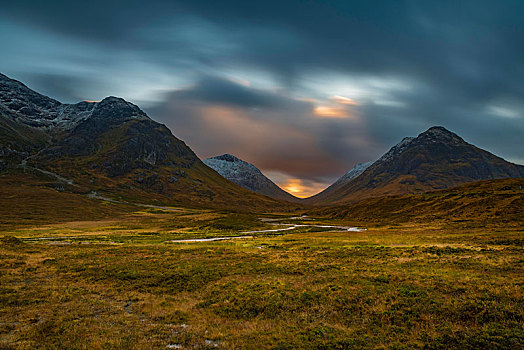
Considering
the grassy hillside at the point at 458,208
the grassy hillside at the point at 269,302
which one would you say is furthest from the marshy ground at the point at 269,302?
the grassy hillside at the point at 458,208

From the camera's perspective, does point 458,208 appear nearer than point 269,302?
No

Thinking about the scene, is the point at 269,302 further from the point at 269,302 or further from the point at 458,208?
the point at 458,208

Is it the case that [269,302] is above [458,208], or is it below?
below

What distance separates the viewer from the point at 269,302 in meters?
22.5

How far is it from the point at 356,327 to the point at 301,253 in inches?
1085

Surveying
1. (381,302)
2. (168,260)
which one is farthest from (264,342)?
(168,260)

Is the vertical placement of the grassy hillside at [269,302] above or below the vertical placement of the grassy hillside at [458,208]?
below

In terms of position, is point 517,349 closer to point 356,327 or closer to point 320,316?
point 356,327

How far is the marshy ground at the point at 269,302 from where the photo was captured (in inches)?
648

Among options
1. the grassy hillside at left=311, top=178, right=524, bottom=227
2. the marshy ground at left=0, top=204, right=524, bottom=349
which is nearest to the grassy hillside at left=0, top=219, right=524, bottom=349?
the marshy ground at left=0, top=204, right=524, bottom=349

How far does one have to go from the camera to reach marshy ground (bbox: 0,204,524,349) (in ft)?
54.0

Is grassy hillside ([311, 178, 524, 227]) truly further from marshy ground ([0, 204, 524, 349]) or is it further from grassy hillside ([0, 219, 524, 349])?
grassy hillside ([0, 219, 524, 349])

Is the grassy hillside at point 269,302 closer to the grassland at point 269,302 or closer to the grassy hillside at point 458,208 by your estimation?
the grassland at point 269,302

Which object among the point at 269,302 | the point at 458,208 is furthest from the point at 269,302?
the point at 458,208
